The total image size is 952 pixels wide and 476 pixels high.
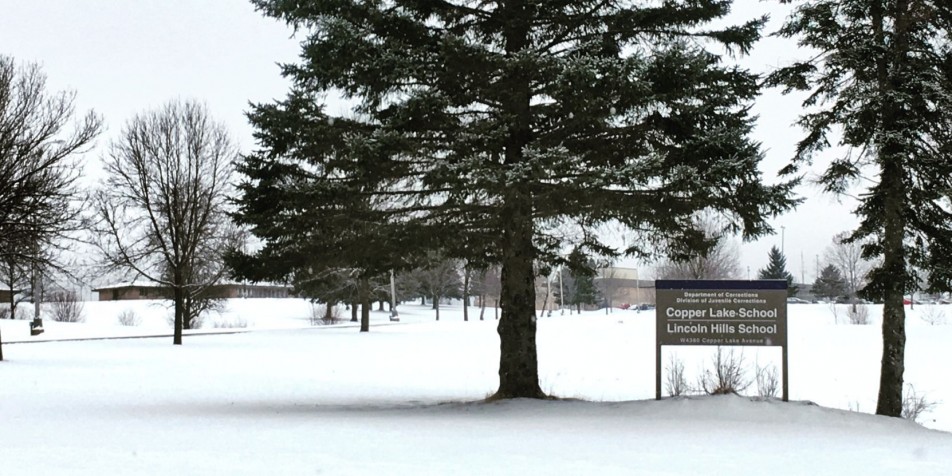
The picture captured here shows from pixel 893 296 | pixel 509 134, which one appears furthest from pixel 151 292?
pixel 893 296

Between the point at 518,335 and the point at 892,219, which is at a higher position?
the point at 892,219

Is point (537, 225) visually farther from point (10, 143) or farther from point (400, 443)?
point (10, 143)

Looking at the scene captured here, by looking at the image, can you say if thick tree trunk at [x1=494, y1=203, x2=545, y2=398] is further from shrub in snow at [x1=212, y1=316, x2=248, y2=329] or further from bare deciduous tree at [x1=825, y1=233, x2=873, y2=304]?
bare deciduous tree at [x1=825, y1=233, x2=873, y2=304]

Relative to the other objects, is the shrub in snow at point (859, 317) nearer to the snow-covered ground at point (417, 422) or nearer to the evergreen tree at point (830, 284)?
the snow-covered ground at point (417, 422)

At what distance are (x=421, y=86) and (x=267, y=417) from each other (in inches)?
197

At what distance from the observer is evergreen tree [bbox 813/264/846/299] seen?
80500mm

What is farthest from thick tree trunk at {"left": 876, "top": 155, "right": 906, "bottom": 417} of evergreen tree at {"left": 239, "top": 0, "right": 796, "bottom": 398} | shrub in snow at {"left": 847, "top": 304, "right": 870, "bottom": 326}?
shrub in snow at {"left": 847, "top": 304, "right": 870, "bottom": 326}

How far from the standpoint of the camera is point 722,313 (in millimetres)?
10961

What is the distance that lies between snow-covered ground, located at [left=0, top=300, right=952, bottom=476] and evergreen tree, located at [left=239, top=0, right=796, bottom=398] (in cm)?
256

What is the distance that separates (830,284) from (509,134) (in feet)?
265

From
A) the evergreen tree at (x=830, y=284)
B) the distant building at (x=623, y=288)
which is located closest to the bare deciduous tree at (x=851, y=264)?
the evergreen tree at (x=830, y=284)

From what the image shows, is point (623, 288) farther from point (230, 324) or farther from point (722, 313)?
point (722, 313)

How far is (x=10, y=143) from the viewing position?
62.0ft

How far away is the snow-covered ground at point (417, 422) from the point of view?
680cm
